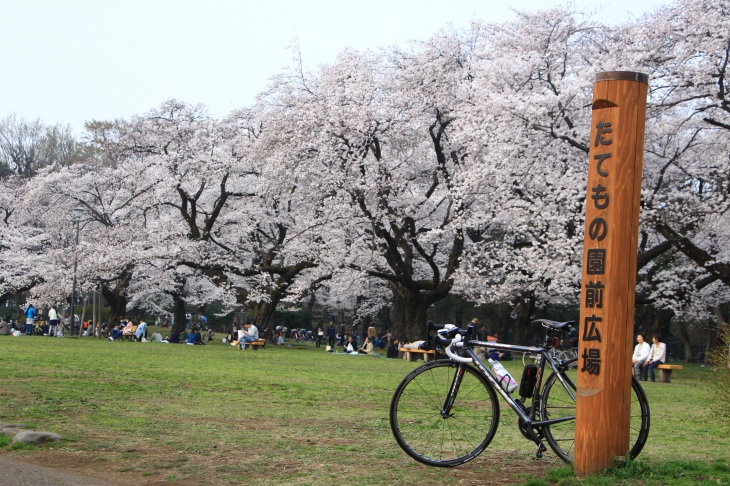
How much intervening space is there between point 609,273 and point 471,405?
1633 mm

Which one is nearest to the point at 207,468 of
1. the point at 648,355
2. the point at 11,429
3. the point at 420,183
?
the point at 11,429

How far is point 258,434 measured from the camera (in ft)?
25.2

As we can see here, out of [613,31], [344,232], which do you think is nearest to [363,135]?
[344,232]

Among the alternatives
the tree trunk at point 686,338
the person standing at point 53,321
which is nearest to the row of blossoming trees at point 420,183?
the person standing at point 53,321

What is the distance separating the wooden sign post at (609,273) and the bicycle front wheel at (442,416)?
3.13 ft

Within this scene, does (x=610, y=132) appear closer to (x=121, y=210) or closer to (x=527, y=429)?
(x=527, y=429)

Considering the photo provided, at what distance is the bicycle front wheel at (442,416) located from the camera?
246 inches

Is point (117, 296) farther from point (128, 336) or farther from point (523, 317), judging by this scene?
point (523, 317)

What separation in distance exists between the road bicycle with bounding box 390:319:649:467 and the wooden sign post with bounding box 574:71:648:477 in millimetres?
689

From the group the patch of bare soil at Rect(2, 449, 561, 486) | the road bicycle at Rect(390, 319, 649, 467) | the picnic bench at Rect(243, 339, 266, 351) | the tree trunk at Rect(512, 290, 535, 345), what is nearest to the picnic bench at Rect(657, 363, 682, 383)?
the tree trunk at Rect(512, 290, 535, 345)

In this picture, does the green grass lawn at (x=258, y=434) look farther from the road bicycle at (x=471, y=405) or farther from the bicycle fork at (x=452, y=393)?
the bicycle fork at (x=452, y=393)

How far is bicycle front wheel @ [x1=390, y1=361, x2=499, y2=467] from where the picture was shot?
246 inches

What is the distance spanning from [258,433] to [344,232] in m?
27.0

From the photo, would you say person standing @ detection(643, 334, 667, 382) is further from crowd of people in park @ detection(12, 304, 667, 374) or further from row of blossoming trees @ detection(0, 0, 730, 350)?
row of blossoming trees @ detection(0, 0, 730, 350)
